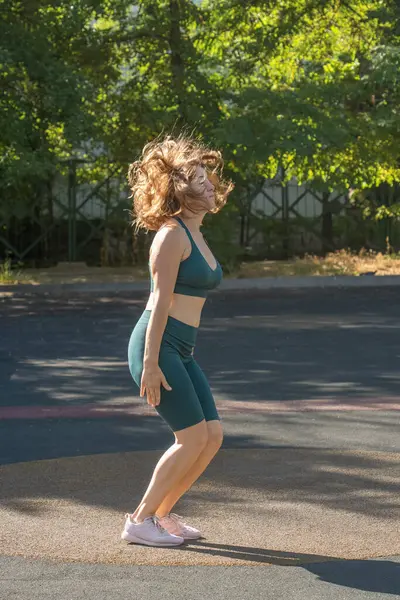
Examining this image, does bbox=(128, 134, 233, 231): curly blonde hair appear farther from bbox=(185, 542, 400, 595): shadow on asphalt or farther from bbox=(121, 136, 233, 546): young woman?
bbox=(185, 542, 400, 595): shadow on asphalt

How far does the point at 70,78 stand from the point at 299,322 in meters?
7.83

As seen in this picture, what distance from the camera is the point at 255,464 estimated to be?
7.98 meters

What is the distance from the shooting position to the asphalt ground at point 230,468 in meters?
5.65

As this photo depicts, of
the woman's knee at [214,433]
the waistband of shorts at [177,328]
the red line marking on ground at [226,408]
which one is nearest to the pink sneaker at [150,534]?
the woman's knee at [214,433]

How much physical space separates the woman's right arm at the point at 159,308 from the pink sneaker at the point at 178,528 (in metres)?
0.67

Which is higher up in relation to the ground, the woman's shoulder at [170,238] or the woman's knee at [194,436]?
the woman's shoulder at [170,238]


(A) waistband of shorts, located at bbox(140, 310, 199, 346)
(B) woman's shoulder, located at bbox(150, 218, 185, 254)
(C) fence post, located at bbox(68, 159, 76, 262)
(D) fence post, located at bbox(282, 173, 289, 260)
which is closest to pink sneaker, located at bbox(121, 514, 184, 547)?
(A) waistband of shorts, located at bbox(140, 310, 199, 346)

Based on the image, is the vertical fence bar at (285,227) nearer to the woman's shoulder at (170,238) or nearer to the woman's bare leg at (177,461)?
the woman's bare leg at (177,461)

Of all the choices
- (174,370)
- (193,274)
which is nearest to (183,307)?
(193,274)

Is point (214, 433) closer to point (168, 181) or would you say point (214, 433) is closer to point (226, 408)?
point (168, 181)

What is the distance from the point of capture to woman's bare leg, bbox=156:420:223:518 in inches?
241

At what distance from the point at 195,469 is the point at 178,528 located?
0.29 m

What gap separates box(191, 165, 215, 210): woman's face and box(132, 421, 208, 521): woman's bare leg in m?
1.03

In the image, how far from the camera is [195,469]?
6.20 m
